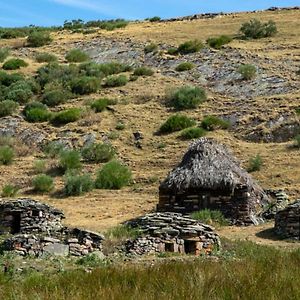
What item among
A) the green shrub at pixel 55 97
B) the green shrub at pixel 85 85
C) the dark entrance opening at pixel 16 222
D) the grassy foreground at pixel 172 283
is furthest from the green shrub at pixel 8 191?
the grassy foreground at pixel 172 283

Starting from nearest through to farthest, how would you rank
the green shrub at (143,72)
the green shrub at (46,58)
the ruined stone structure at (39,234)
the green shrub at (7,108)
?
the ruined stone structure at (39,234) < the green shrub at (7,108) < the green shrub at (143,72) < the green shrub at (46,58)

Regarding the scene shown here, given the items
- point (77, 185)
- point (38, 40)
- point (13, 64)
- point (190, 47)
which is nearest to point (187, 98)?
point (190, 47)

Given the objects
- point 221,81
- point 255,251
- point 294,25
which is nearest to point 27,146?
point 221,81

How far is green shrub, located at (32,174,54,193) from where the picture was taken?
911 inches

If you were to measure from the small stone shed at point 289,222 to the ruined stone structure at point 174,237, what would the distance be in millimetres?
2632

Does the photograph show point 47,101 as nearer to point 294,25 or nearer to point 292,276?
point 294,25

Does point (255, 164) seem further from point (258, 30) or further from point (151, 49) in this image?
point (258, 30)

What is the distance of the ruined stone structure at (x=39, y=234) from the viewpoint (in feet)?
41.4

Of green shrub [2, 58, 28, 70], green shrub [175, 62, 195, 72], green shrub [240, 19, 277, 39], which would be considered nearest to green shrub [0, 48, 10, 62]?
green shrub [2, 58, 28, 70]

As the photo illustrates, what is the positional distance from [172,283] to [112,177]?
54.3 feet

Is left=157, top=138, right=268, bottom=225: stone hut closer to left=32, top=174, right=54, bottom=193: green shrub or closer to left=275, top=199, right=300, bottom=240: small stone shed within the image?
left=275, top=199, right=300, bottom=240: small stone shed

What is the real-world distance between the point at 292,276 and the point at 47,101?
2720 cm

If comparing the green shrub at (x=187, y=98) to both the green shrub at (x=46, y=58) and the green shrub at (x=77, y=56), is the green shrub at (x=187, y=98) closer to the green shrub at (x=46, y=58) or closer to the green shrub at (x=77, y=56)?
the green shrub at (x=77, y=56)

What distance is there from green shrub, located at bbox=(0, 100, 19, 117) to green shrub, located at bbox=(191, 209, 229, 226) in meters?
15.4
